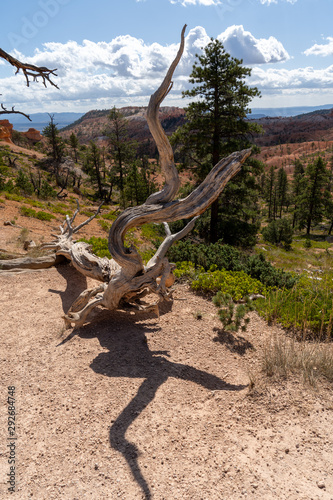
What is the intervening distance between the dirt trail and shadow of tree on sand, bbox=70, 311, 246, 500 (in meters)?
0.02

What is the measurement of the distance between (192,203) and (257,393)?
119 inches

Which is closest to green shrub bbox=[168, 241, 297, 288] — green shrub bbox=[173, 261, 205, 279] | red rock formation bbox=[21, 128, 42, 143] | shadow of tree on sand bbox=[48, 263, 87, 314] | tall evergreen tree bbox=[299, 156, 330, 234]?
green shrub bbox=[173, 261, 205, 279]

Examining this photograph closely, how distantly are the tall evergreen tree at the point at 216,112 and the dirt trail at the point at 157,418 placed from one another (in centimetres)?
1046

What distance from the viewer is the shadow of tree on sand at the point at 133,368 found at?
355 cm

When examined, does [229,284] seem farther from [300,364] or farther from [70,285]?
[70,285]

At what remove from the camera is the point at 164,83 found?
4699 mm

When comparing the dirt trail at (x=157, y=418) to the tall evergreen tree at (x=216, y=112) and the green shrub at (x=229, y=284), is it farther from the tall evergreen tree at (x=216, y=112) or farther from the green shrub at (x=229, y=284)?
the tall evergreen tree at (x=216, y=112)

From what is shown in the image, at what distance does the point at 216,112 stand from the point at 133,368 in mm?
13084

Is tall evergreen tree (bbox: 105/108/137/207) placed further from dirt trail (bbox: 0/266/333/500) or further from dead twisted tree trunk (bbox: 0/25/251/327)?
dirt trail (bbox: 0/266/333/500)

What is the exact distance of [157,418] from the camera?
3883mm

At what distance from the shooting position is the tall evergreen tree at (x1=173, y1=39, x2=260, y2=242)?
45.4 ft

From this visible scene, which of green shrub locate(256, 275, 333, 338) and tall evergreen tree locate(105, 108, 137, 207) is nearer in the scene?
green shrub locate(256, 275, 333, 338)

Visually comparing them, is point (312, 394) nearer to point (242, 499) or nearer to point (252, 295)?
point (242, 499)

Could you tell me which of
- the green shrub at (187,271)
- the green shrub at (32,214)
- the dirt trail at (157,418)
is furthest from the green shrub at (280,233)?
the dirt trail at (157,418)
